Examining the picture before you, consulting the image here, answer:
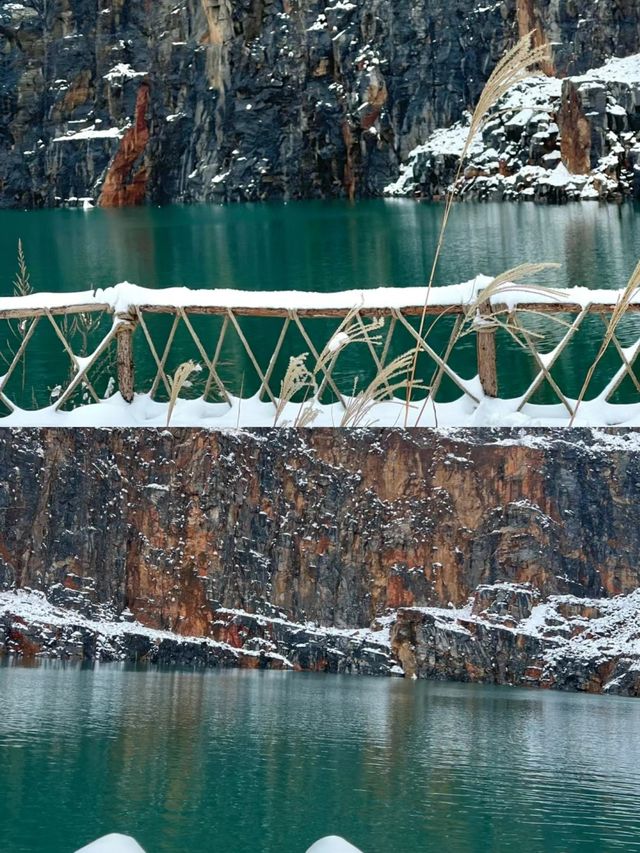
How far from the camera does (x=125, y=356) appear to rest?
6.03 metres

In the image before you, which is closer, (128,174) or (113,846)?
(113,846)

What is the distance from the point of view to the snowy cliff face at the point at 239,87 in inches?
2596

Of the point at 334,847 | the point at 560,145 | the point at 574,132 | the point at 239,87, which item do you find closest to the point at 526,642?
the point at 334,847

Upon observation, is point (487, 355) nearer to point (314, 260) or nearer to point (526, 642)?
point (526, 642)

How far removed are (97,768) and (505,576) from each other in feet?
6.89

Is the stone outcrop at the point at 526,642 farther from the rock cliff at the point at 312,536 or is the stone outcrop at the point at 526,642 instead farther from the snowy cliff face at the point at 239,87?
the snowy cliff face at the point at 239,87

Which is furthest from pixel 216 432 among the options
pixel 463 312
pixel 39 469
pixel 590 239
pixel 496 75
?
pixel 590 239

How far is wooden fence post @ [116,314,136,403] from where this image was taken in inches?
235

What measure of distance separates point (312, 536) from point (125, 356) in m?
1.38

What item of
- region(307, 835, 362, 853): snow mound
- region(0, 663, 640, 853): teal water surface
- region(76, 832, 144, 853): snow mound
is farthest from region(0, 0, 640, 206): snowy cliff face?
region(76, 832, 144, 853): snow mound

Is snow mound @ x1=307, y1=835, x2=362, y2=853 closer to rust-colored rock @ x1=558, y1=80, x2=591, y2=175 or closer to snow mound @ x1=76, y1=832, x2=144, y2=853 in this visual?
snow mound @ x1=76, y1=832, x2=144, y2=853

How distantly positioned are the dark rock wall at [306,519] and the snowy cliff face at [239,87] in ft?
193

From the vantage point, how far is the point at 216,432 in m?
5.49

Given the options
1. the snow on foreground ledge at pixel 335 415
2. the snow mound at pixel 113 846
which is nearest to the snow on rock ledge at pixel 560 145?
the snow on foreground ledge at pixel 335 415
